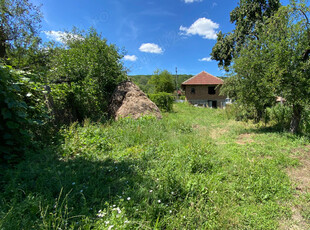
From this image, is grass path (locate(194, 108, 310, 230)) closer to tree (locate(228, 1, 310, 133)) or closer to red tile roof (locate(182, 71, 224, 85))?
tree (locate(228, 1, 310, 133))

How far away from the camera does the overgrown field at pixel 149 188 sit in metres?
1.77

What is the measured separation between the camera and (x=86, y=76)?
25.0ft

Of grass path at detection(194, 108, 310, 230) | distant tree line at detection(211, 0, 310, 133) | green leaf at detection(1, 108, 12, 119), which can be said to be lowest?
grass path at detection(194, 108, 310, 230)

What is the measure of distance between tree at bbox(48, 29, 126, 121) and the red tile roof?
53.4 ft

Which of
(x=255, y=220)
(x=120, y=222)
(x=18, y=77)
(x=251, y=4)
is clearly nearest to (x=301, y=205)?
(x=255, y=220)

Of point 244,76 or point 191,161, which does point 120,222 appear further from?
point 244,76

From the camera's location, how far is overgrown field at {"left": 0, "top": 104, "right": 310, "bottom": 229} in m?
1.77

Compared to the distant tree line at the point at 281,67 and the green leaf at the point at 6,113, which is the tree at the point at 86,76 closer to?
the green leaf at the point at 6,113

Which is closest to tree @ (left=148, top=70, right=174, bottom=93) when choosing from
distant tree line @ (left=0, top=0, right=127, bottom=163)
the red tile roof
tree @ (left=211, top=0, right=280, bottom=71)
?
the red tile roof

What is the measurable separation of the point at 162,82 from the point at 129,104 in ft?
85.0

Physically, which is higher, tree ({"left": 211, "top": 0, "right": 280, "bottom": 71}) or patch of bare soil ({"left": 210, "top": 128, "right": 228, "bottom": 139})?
tree ({"left": 211, "top": 0, "right": 280, "bottom": 71})

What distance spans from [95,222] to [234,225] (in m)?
1.82

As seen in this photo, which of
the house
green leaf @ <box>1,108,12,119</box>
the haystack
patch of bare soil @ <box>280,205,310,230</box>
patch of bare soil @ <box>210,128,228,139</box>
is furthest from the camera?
the house

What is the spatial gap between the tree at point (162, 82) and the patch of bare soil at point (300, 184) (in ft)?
97.4
